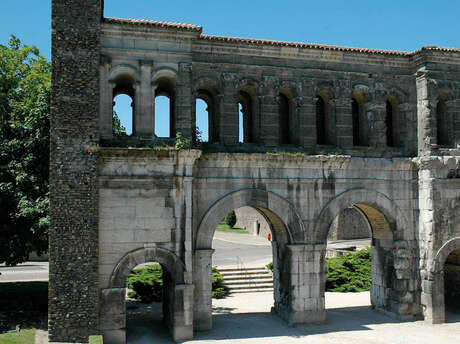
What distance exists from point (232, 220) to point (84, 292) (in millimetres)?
45873

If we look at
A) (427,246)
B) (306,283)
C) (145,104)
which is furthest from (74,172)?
(427,246)

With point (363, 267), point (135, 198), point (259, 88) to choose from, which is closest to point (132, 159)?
point (135, 198)

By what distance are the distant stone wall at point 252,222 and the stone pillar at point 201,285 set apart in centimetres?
3090

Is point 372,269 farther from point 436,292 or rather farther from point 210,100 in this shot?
point 210,100

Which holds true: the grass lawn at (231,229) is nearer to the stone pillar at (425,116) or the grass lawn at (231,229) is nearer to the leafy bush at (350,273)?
the leafy bush at (350,273)

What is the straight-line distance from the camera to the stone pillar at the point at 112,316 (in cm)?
1470

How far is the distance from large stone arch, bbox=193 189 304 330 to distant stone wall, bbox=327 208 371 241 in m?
23.7

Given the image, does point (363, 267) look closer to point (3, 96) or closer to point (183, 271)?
point (183, 271)

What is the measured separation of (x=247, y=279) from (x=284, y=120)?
10.2 metres

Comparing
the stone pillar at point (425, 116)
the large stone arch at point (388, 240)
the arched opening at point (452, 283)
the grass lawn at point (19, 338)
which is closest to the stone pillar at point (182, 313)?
the grass lawn at point (19, 338)

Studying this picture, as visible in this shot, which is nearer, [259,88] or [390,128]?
[259,88]

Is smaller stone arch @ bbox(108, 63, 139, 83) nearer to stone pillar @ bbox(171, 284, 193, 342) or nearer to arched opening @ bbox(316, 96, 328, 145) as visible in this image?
stone pillar @ bbox(171, 284, 193, 342)

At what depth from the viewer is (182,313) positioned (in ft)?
50.1

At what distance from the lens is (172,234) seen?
15477 millimetres
